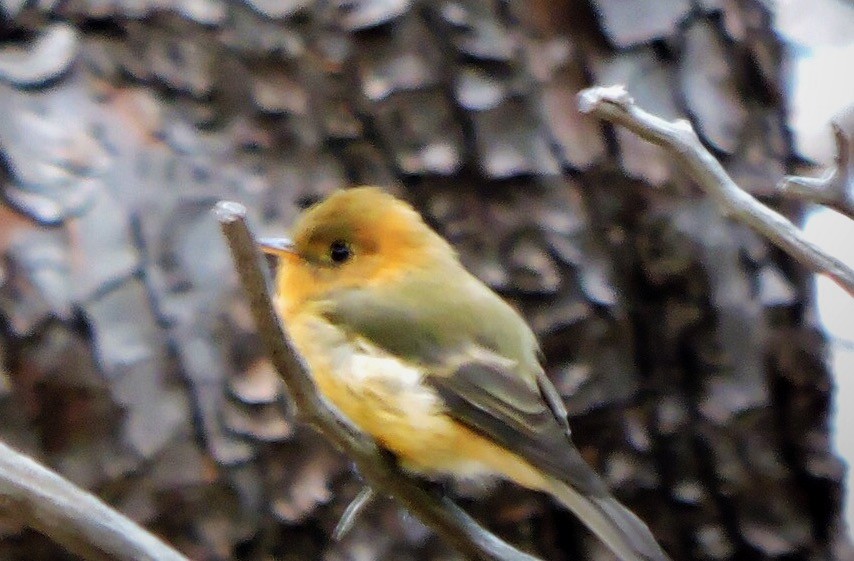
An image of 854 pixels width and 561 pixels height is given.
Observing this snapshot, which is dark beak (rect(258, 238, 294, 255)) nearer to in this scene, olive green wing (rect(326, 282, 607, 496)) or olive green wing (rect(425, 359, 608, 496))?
olive green wing (rect(326, 282, 607, 496))

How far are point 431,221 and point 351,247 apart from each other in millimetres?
190

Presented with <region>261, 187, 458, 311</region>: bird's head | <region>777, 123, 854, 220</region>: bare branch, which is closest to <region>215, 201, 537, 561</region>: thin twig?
<region>261, 187, 458, 311</region>: bird's head

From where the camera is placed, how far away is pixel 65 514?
60 cm

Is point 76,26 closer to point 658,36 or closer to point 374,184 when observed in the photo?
point 374,184

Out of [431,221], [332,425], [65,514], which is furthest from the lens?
[431,221]

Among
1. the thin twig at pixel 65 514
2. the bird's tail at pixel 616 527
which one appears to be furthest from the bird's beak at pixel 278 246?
the thin twig at pixel 65 514

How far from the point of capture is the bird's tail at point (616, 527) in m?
0.83

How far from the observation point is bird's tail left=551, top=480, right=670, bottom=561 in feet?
2.73

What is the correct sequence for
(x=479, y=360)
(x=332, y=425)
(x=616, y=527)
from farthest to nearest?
(x=479, y=360) < (x=616, y=527) < (x=332, y=425)

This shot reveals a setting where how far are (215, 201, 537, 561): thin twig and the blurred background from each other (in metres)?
0.29

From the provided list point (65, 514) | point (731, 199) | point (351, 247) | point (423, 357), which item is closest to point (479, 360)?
point (423, 357)

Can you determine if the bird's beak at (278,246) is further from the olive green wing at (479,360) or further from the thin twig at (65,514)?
the thin twig at (65,514)

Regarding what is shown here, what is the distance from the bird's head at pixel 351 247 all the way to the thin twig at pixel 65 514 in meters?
0.44

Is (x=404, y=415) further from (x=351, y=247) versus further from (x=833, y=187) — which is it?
(x=833, y=187)
